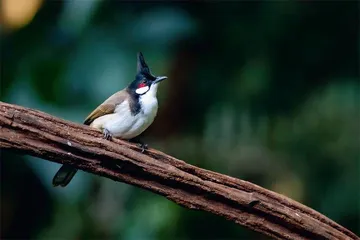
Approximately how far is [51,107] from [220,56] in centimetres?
149

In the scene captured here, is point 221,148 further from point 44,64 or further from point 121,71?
point 44,64

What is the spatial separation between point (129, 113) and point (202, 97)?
6.93ft

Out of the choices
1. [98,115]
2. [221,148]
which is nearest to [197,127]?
[221,148]

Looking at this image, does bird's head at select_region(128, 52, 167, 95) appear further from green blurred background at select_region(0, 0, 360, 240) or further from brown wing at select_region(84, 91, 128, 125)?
green blurred background at select_region(0, 0, 360, 240)

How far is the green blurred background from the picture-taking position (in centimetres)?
543

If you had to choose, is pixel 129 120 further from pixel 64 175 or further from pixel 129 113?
pixel 64 175

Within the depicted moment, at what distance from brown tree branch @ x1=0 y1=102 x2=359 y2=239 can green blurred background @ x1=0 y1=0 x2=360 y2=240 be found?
2.03 meters

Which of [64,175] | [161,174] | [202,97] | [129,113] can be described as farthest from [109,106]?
[202,97]

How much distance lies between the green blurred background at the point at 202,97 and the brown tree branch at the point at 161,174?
2.03 m

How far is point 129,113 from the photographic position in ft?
12.7

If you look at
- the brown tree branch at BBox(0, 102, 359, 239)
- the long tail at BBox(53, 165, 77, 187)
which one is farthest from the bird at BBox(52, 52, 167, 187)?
the brown tree branch at BBox(0, 102, 359, 239)

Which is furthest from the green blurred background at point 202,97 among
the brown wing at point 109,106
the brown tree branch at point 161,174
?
the brown tree branch at point 161,174

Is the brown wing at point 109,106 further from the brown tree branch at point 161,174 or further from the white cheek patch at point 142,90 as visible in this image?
the brown tree branch at point 161,174

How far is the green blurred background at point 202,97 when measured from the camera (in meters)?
5.43
